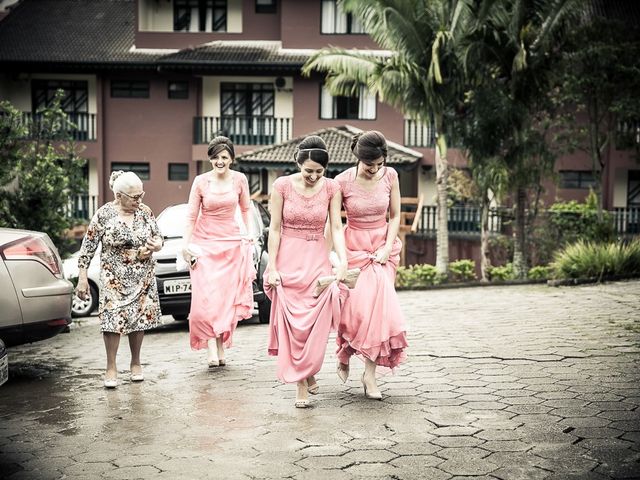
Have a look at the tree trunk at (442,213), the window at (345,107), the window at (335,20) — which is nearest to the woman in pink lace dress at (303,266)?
the tree trunk at (442,213)

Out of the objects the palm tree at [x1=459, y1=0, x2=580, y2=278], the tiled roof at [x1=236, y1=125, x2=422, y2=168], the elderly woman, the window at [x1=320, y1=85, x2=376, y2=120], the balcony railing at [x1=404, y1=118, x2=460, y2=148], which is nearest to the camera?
the elderly woman

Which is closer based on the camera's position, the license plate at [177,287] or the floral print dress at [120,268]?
the floral print dress at [120,268]

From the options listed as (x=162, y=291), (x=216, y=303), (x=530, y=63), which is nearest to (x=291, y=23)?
(x=530, y=63)

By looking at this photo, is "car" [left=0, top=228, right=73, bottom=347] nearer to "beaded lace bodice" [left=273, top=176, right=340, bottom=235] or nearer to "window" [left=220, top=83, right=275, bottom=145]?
"beaded lace bodice" [left=273, top=176, right=340, bottom=235]

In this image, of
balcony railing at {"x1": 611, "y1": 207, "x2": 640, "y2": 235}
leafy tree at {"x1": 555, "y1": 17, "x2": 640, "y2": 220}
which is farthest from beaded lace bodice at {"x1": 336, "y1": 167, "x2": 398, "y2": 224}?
balcony railing at {"x1": 611, "y1": 207, "x2": 640, "y2": 235}

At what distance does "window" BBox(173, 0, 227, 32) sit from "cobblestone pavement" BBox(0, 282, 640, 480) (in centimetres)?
2592

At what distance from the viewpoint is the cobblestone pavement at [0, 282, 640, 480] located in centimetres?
457

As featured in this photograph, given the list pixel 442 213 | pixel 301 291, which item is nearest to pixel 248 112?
pixel 442 213

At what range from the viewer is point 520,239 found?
64.7 ft

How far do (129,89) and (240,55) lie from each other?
5.07 meters

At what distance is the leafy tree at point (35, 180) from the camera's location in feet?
35.6

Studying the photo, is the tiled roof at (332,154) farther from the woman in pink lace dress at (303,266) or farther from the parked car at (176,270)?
the woman in pink lace dress at (303,266)

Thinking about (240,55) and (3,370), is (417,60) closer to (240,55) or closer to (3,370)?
Answer: (240,55)

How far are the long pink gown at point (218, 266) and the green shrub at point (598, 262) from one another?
827 centimetres
